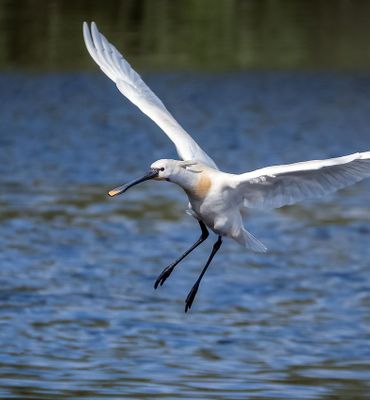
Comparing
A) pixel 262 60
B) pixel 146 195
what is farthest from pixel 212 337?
pixel 262 60

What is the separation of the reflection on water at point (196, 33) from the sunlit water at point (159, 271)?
12.5 meters

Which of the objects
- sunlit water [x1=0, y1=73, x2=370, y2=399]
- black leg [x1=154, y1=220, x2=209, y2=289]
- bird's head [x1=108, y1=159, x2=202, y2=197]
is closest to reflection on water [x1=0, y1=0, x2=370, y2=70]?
sunlit water [x1=0, y1=73, x2=370, y2=399]

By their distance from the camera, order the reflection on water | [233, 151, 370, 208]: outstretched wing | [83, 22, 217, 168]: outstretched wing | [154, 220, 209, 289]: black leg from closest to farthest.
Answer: [233, 151, 370, 208]: outstretched wing < [154, 220, 209, 289]: black leg < [83, 22, 217, 168]: outstretched wing < the reflection on water

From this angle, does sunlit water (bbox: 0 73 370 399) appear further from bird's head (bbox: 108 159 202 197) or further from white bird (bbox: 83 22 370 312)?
bird's head (bbox: 108 159 202 197)

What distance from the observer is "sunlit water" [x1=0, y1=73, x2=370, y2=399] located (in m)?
12.9

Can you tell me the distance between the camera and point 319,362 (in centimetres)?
1343

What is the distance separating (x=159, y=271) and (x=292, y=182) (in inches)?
294

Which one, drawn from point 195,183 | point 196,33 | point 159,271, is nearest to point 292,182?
point 195,183

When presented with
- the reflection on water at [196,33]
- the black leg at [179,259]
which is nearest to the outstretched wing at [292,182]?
the black leg at [179,259]

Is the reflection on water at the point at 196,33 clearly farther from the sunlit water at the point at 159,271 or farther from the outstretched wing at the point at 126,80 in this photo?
the outstretched wing at the point at 126,80

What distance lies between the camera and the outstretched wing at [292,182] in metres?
10.7

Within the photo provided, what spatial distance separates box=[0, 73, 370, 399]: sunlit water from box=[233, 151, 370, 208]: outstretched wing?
1.68 meters

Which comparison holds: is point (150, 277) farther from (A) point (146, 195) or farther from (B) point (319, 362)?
(A) point (146, 195)

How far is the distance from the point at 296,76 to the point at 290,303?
93.3 ft
